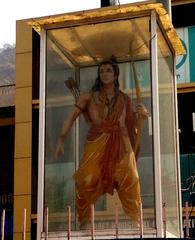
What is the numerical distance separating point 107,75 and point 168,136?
122 cm

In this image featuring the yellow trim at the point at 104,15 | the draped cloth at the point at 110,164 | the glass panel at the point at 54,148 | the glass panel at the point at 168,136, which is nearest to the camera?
the yellow trim at the point at 104,15

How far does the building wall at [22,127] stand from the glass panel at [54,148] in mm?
9464

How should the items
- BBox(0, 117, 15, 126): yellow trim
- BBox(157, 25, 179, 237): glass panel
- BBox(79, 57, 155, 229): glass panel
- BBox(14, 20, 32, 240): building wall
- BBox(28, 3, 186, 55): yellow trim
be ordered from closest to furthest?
BBox(79, 57, 155, 229): glass panel < BBox(28, 3, 186, 55): yellow trim < BBox(157, 25, 179, 237): glass panel < BBox(14, 20, 32, 240): building wall < BBox(0, 117, 15, 126): yellow trim

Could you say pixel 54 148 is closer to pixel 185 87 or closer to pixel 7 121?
pixel 185 87

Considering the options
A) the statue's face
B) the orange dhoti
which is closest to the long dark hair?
the statue's face

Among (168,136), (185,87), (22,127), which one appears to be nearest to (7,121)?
(22,127)

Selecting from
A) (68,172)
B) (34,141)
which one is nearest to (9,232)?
(34,141)

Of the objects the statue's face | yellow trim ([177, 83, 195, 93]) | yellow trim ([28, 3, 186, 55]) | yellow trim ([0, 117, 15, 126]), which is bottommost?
the statue's face

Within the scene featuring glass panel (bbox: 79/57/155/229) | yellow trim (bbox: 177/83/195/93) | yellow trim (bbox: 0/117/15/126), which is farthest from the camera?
yellow trim (bbox: 0/117/15/126)

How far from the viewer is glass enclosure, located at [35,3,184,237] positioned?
954 cm

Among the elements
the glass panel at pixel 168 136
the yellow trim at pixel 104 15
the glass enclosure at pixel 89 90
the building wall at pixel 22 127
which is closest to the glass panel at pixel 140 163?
the glass enclosure at pixel 89 90

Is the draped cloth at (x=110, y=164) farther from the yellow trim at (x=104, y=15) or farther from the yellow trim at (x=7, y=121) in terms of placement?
the yellow trim at (x=7, y=121)

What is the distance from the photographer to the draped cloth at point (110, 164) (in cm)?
956

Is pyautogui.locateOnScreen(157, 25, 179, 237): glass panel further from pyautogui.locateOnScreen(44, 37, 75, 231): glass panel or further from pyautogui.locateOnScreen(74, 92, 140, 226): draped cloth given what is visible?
pyautogui.locateOnScreen(44, 37, 75, 231): glass panel
